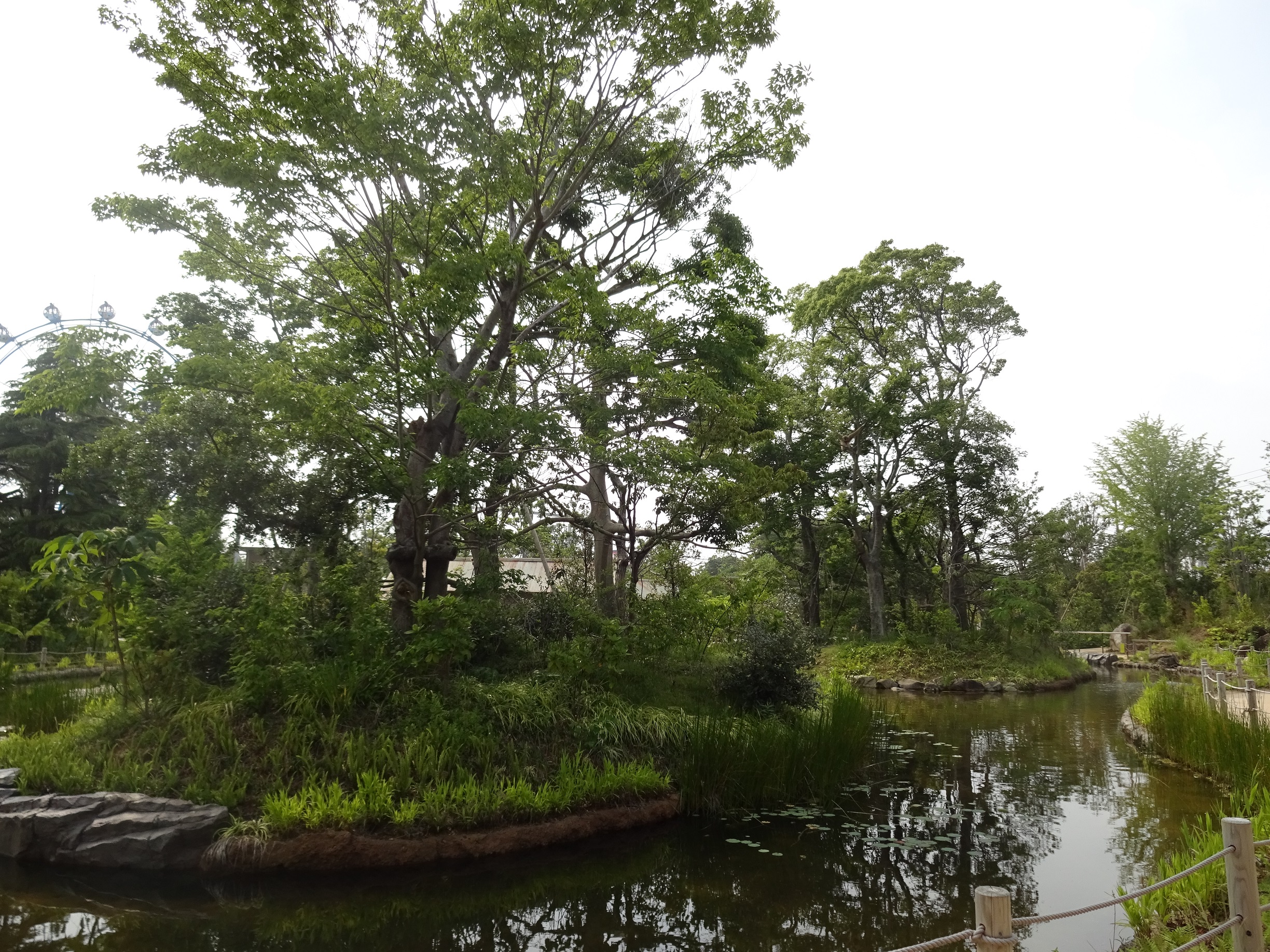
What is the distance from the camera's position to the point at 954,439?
73.4 feet

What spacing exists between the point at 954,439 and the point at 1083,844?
17.1 meters

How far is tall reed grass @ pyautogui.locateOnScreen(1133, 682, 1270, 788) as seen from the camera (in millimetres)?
6875

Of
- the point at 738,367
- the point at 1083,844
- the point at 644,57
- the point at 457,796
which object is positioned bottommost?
the point at 1083,844

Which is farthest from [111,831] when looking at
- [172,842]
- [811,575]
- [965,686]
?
[811,575]

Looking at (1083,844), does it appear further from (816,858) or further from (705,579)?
(705,579)

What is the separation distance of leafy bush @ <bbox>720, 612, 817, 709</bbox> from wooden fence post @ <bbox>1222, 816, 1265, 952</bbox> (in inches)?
241

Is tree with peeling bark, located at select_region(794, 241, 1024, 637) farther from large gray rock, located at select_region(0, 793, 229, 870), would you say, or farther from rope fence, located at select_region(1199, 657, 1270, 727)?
large gray rock, located at select_region(0, 793, 229, 870)

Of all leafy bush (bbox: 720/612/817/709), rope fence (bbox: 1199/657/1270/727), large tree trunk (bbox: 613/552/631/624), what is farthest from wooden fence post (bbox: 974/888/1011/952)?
large tree trunk (bbox: 613/552/631/624)

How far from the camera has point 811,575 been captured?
2395cm

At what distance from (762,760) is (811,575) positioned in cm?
1676

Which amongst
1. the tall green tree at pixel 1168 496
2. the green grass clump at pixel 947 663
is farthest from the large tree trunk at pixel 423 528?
the tall green tree at pixel 1168 496

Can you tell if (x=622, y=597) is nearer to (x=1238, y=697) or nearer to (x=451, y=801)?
(x=451, y=801)

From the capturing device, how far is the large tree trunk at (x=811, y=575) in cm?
2370

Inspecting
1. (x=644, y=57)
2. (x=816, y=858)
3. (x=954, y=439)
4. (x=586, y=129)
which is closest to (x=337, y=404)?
(x=586, y=129)
